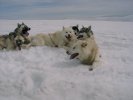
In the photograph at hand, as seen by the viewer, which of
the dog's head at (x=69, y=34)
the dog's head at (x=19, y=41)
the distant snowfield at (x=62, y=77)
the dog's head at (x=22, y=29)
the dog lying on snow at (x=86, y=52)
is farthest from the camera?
the dog's head at (x=22, y=29)

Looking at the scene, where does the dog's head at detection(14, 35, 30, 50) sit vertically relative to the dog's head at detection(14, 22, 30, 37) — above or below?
below

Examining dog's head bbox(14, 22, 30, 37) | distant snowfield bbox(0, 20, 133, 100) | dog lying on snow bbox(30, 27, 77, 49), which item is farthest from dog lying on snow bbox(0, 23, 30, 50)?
distant snowfield bbox(0, 20, 133, 100)

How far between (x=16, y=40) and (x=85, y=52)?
2.76 meters

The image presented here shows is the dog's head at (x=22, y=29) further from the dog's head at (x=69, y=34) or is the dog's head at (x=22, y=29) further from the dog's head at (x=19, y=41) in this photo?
the dog's head at (x=69, y=34)

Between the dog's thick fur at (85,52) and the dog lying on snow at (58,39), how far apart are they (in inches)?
58.8

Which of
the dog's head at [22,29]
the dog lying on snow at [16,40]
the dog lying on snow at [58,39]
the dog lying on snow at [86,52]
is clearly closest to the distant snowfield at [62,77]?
the dog lying on snow at [86,52]

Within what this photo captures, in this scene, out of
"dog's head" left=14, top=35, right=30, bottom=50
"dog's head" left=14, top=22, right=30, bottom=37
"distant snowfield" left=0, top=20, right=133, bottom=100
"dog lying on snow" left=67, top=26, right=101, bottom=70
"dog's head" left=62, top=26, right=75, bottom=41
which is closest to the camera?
"distant snowfield" left=0, top=20, right=133, bottom=100

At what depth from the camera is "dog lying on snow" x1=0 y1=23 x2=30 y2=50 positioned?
29.8 ft

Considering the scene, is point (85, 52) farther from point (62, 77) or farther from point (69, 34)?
point (69, 34)

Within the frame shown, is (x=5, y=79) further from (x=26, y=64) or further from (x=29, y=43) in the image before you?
(x=29, y=43)

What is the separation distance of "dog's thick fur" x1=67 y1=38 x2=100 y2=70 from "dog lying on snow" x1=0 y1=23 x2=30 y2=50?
7.76 feet

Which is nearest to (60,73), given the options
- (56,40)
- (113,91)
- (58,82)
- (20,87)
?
(58,82)

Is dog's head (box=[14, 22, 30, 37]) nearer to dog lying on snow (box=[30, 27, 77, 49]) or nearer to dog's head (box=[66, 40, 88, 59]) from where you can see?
dog lying on snow (box=[30, 27, 77, 49])

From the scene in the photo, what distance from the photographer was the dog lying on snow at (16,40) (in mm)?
9086
